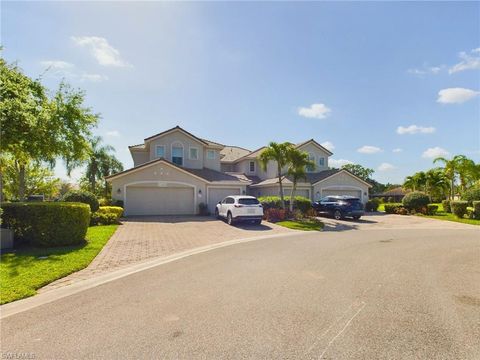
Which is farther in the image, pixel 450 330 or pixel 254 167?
pixel 254 167

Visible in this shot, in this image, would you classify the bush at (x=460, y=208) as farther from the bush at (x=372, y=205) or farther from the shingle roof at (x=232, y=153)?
the shingle roof at (x=232, y=153)

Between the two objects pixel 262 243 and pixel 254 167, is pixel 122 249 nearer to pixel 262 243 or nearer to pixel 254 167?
pixel 262 243

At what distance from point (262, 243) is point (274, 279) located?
5.36m

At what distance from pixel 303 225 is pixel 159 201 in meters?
11.8

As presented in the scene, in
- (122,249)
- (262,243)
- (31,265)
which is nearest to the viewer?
(31,265)

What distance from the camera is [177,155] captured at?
27.8 metres

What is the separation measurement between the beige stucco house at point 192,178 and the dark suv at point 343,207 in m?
3.57

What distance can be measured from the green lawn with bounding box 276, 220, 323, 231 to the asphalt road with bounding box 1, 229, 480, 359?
9122 millimetres

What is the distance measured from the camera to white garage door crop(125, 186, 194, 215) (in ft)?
76.4

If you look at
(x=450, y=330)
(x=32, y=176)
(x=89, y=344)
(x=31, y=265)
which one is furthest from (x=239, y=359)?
(x=32, y=176)

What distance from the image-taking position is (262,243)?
12211 mm

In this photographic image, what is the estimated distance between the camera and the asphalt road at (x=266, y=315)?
12.2 feet

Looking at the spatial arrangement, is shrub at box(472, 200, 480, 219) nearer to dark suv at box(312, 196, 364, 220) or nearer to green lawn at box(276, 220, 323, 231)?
dark suv at box(312, 196, 364, 220)

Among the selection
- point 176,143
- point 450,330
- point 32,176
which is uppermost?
point 176,143
